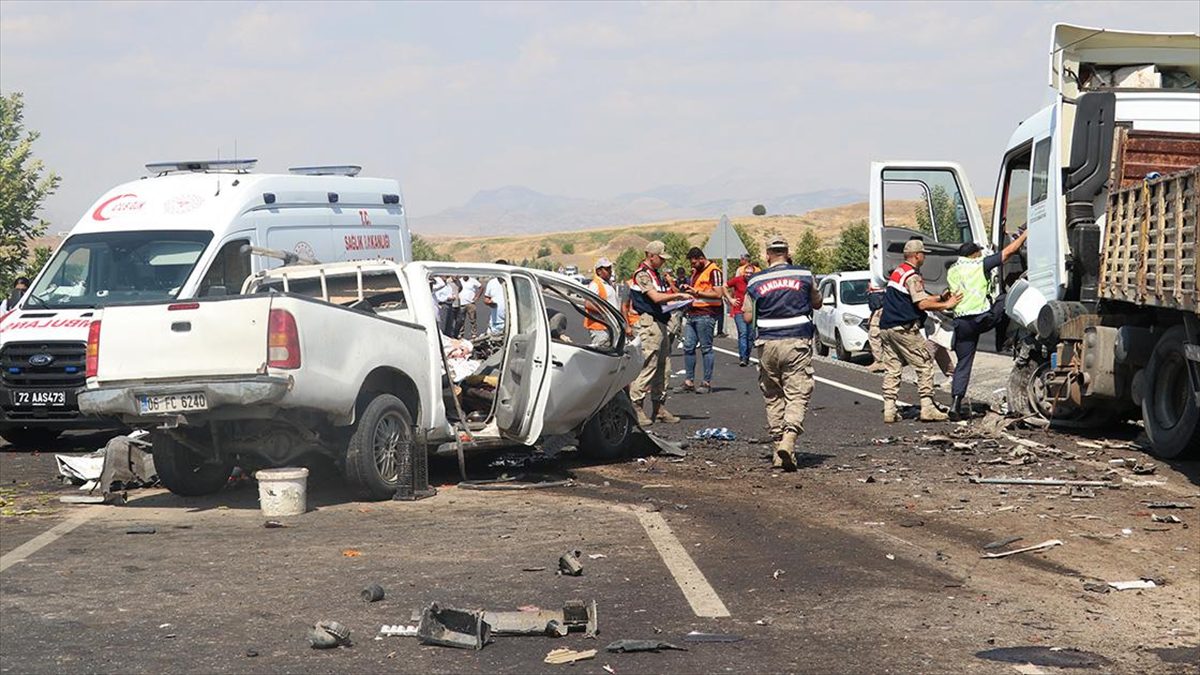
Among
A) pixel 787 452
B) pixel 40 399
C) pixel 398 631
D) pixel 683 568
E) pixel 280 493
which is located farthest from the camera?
pixel 40 399

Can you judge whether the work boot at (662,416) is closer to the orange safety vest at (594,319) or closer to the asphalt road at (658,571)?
the orange safety vest at (594,319)

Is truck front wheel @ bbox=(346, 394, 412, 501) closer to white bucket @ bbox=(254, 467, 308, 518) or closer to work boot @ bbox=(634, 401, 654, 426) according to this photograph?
white bucket @ bbox=(254, 467, 308, 518)

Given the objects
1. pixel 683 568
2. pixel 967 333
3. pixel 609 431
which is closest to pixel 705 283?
pixel 967 333

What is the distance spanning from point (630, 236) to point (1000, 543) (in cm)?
15031

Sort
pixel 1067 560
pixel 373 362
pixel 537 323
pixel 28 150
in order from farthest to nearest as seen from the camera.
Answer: pixel 28 150 < pixel 537 323 < pixel 373 362 < pixel 1067 560

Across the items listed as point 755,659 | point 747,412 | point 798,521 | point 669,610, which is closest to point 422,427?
point 798,521

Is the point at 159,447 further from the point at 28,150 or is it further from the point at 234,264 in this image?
the point at 28,150

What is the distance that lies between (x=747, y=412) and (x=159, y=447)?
26.7 ft

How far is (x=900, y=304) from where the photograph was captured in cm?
1619

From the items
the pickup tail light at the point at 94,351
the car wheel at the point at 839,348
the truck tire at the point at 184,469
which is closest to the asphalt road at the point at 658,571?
the truck tire at the point at 184,469

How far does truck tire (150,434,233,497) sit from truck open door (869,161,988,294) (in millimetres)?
8548

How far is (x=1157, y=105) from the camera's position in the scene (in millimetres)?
14180

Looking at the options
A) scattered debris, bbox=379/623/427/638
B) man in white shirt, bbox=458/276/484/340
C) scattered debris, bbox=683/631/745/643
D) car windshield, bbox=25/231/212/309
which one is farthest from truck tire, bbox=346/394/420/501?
man in white shirt, bbox=458/276/484/340

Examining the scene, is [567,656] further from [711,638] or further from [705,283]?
[705,283]
